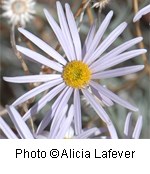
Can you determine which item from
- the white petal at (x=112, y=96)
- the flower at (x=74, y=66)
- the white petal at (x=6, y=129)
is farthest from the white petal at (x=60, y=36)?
the white petal at (x=6, y=129)

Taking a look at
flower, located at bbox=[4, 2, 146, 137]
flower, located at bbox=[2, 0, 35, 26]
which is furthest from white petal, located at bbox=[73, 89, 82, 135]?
flower, located at bbox=[2, 0, 35, 26]

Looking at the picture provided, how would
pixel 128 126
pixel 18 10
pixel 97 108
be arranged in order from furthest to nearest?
pixel 18 10 → pixel 128 126 → pixel 97 108

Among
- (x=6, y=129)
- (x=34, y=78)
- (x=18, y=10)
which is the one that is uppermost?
(x=18, y=10)

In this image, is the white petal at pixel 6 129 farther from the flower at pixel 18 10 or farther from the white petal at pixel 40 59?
the flower at pixel 18 10

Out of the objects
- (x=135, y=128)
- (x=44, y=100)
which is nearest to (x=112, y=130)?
(x=135, y=128)

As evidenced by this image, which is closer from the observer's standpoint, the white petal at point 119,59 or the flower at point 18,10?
the white petal at point 119,59

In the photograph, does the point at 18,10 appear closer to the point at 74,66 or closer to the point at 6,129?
the point at 74,66
